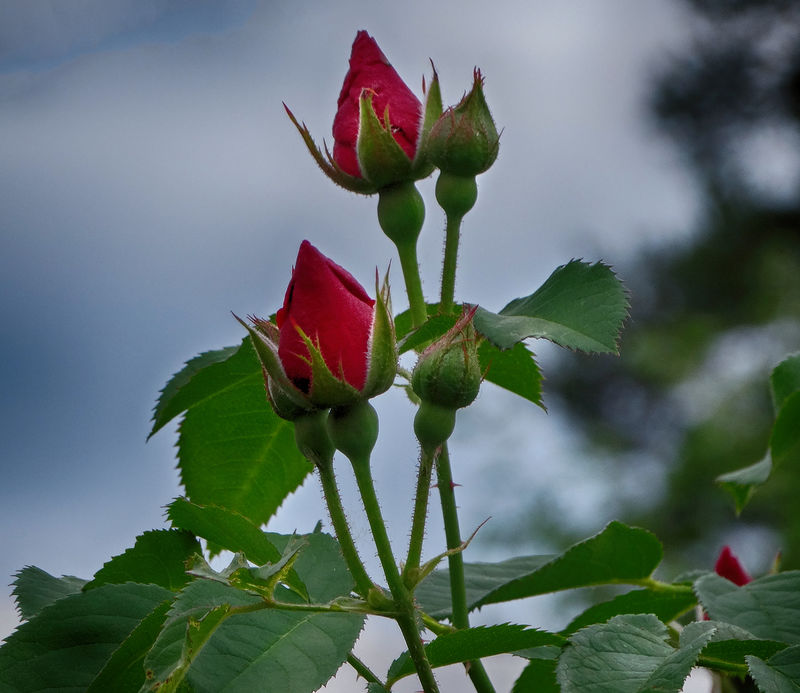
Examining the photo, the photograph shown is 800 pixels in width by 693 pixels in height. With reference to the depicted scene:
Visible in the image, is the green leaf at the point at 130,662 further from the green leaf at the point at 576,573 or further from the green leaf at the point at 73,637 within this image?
the green leaf at the point at 576,573

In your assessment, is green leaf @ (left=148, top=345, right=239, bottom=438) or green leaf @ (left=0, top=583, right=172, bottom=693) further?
green leaf @ (left=148, top=345, right=239, bottom=438)

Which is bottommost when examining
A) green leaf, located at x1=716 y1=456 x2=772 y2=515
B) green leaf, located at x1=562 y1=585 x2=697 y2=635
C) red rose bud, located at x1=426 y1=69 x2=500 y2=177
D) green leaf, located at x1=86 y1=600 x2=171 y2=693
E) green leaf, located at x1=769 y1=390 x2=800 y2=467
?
green leaf, located at x1=86 y1=600 x2=171 y2=693

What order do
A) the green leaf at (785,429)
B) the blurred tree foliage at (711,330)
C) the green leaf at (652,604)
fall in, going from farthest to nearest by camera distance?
the blurred tree foliage at (711,330) < the green leaf at (785,429) < the green leaf at (652,604)

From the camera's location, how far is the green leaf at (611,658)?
15.6 inches

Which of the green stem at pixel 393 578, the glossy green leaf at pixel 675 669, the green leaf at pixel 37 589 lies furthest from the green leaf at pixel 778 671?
the green leaf at pixel 37 589

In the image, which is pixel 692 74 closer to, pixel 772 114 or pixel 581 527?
pixel 772 114

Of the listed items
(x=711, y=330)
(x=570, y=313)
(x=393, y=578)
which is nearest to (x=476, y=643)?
(x=393, y=578)

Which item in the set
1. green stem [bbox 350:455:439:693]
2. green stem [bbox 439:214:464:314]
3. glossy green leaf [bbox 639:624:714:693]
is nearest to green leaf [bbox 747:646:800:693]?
glossy green leaf [bbox 639:624:714:693]

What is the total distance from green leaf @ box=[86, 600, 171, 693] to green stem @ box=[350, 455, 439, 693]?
0.10 meters

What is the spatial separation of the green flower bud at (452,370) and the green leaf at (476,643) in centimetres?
10

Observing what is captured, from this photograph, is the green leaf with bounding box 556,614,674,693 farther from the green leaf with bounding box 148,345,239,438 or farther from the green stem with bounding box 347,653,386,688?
the green leaf with bounding box 148,345,239,438

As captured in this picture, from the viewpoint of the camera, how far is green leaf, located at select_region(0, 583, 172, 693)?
0.45m

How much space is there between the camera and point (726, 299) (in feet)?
21.1

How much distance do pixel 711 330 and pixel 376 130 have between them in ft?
19.4
